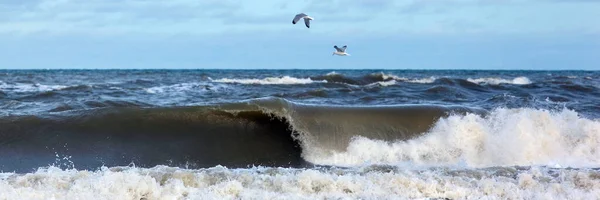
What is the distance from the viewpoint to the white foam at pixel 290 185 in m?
6.12

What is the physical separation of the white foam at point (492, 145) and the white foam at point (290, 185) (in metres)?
1.88

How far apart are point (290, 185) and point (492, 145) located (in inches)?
163

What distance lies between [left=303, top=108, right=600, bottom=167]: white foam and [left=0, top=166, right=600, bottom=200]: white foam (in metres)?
1.88

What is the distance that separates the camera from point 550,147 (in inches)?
380

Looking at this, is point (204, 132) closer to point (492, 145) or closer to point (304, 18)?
point (304, 18)

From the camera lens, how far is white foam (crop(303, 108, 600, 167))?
30.0ft

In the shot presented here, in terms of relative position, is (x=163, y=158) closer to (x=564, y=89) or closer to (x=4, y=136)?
(x=4, y=136)

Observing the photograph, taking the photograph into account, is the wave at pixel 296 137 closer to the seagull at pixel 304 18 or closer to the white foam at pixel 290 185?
the seagull at pixel 304 18

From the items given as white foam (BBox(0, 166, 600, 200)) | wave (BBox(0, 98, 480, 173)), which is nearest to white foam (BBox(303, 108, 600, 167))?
wave (BBox(0, 98, 480, 173))

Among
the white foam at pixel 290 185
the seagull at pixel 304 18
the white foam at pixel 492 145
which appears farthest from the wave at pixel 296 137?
the white foam at pixel 290 185

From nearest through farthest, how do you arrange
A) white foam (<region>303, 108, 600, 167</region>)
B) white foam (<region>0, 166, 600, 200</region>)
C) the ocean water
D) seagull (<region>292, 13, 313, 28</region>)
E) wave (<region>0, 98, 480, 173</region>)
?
white foam (<region>0, 166, 600, 200</region>), the ocean water, wave (<region>0, 98, 480, 173</region>), white foam (<region>303, 108, 600, 167</region>), seagull (<region>292, 13, 313, 28</region>)

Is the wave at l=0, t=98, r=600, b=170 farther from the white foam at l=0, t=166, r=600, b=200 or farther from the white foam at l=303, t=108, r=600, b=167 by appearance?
the white foam at l=0, t=166, r=600, b=200

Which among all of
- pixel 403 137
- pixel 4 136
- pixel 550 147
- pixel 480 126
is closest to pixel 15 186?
pixel 4 136

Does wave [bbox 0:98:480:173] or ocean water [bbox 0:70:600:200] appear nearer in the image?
ocean water [bbox 0:70:600:200]
